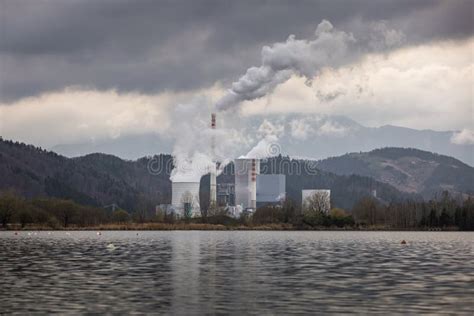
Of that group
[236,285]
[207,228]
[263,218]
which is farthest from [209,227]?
[236,285]

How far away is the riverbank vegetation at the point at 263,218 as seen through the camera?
16088 cm

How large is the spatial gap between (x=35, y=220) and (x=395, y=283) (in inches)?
5359

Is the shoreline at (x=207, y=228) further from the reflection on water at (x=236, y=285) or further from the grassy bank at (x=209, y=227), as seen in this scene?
the reflection on water at (x=236, y=285)

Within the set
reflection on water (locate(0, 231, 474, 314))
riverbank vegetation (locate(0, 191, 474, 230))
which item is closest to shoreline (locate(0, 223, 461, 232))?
riverbank vegetation (locate(0, 191, 474, 230))

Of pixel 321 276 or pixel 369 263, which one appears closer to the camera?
pixel 321 276

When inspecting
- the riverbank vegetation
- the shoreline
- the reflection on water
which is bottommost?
the reflection on water

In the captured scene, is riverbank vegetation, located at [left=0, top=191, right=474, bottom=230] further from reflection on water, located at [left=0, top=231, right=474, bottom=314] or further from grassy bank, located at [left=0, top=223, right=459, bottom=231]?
reflection on water, located at [left=0, top=231, right=474, bottom=314]

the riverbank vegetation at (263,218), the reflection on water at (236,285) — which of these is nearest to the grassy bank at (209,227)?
the riverbank vegetation at (263,218)

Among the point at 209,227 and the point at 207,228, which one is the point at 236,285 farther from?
the point at 209,227

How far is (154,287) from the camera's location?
33406mm

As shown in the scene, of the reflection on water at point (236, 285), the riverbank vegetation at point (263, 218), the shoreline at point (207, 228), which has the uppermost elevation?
the riverbank vegetation at point (263, 218)

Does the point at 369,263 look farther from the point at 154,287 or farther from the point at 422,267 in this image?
the point at 154,287

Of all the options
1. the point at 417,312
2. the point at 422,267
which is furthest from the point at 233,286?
the point at 422,267

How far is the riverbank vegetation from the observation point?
528 feet
